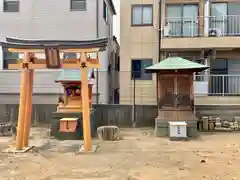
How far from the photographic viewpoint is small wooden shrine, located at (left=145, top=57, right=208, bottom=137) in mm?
13789

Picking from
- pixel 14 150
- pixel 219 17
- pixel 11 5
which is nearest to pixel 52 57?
pixel 14 150

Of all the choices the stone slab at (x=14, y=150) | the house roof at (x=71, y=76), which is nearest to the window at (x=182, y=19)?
the house roof at (x=71, y=76)

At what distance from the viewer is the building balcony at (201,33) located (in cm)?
1644

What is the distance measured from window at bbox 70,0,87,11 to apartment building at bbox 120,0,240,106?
203cm

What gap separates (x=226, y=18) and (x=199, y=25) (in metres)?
1.42

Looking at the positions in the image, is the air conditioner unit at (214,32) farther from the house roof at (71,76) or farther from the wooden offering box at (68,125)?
the wooden offering box at (68,125)

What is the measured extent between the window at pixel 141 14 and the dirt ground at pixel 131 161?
801 centimetres

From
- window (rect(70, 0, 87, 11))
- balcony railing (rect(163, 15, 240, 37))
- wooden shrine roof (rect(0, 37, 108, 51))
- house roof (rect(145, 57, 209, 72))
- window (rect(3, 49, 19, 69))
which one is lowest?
house roof (rect(145, 57, 209, 72))

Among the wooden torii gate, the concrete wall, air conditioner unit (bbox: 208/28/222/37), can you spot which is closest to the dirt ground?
the wooden torii gate

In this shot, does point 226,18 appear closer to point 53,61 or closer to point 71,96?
point 71,96

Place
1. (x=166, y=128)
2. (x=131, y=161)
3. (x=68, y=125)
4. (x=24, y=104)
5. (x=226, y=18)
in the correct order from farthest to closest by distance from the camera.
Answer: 1. (x=226, y=18)
2. (x=166, y=128)
3. (x=68, y=125)
4. (x=24, y=104)
5. (x=131, y=161)

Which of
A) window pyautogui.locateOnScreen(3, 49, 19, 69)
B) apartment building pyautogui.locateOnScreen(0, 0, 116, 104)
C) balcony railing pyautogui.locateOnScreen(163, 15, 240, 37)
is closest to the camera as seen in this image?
balcony railing pyautogui.locateOnScreen(163, 15, 240, 37)

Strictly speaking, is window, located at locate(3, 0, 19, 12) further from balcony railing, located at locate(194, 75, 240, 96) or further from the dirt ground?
balcony railing, located at locate(194, 75, 240, 96)

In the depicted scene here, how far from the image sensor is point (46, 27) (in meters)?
18.0
